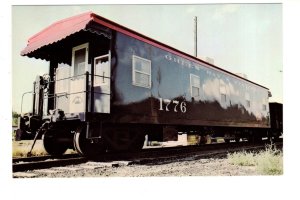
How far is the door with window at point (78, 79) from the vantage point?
7.92m

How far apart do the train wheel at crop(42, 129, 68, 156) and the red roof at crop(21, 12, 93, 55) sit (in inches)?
84.5

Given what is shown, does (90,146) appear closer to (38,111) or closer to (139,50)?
(38,111)

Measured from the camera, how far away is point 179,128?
10.2m

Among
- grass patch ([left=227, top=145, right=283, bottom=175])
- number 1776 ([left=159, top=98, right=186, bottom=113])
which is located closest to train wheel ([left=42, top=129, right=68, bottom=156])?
number 1776 ([left=159, top=98, right=186, bottom=113])

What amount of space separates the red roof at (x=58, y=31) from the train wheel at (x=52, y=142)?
7.04 ft

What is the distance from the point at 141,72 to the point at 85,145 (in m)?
2.23

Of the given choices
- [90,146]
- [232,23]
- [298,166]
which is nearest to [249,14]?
[232,23]

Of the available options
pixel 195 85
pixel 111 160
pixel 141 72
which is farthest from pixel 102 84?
pixel 195 85

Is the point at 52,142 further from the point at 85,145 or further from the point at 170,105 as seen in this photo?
the point at 170,105

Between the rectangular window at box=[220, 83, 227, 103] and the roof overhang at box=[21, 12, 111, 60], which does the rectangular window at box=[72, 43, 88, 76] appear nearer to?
the roof overhang at box=[21, 12, 111, 60]

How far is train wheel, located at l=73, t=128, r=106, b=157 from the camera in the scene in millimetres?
7609

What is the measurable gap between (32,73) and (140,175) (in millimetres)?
4080

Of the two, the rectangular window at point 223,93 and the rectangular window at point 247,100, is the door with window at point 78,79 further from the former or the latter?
the rectangular window at point 247,100

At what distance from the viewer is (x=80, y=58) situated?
27.7ft
